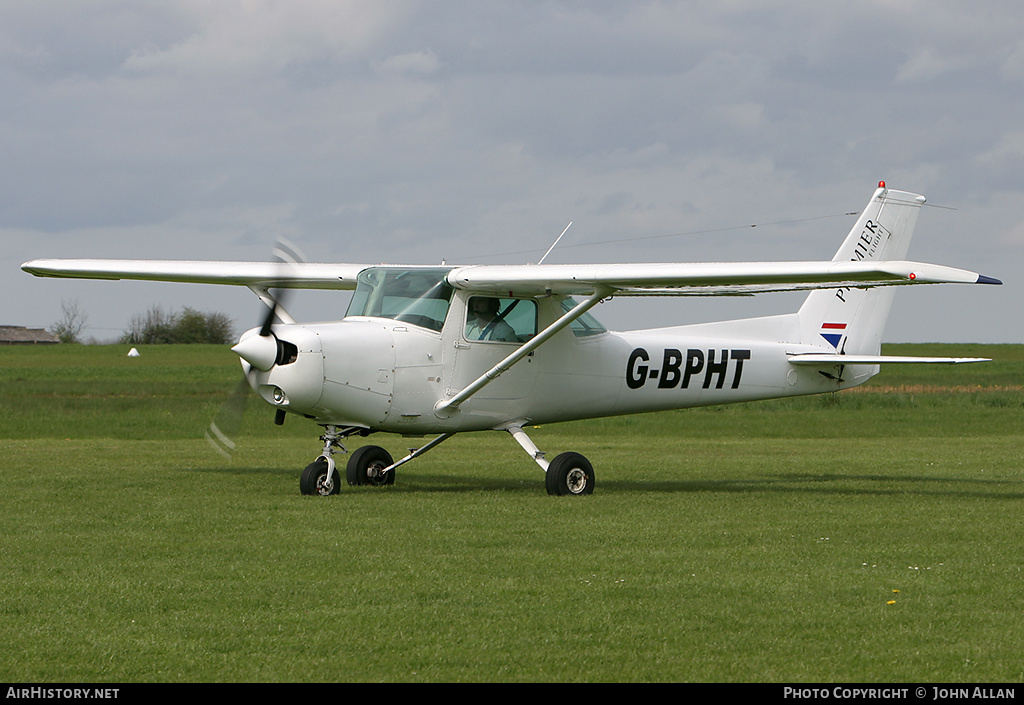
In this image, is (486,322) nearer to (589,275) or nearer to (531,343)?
(531,343)

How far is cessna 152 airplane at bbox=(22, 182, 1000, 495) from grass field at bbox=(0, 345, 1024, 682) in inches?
41.1

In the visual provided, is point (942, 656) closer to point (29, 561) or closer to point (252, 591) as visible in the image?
point (252, 591)

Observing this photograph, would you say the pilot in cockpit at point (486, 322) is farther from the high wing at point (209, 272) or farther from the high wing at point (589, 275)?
the high wing at point (209, 272)

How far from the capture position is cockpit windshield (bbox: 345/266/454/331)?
14078 millimetres

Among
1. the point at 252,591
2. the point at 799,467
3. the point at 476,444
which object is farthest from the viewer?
the point at 476,444

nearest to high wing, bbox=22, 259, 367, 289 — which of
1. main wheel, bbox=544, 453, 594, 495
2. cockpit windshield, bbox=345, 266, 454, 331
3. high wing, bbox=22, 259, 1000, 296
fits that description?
high wing, bbox=22, 259, 1000, 296

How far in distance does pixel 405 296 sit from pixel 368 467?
2.54 meters

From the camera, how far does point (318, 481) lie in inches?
533

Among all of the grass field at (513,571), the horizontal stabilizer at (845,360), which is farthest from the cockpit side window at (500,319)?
the horizontal stabilizer at (845,360)

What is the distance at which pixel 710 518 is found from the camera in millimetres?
11797

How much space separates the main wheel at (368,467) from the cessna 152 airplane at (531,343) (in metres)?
0.02

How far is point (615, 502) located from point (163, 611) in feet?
22.8

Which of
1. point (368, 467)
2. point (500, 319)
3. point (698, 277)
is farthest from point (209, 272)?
point (698, 277)
